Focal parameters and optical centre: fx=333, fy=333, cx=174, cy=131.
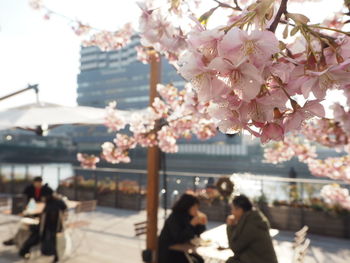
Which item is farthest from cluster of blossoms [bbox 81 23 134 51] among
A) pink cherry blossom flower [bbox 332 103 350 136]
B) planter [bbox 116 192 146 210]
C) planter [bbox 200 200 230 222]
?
planter [bbox 116 192 146 210]

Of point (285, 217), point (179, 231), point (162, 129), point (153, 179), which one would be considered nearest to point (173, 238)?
point (179, 231)

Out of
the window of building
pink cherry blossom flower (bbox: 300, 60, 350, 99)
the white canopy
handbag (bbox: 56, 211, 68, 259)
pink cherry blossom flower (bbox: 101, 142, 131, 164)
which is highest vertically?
the window of building

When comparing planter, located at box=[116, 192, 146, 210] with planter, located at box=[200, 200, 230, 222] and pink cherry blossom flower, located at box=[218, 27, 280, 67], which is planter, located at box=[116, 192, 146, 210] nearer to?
planter, located at box=[200, 200, 230, 222]

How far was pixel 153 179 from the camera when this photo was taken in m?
4.70

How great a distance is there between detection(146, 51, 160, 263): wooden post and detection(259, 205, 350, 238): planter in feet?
13.1

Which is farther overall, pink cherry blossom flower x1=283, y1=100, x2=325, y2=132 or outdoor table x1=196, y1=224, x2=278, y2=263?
outdoor table x1=196, y1=224, x2=278, y2=263

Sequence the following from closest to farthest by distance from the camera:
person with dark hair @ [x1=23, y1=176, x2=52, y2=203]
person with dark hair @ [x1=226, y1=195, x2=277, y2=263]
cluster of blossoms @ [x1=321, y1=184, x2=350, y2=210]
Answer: person with dark hair @ [x1=226, y1=195, x2=277, y2=263], cluster of blossoms @ [x1=321, y1=184, x2=350, y2=210], person with dark hair @ [x1=23, y1=176, x2=52, y2=203]

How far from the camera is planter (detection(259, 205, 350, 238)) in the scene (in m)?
7.02

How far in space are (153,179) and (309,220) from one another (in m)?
4.47

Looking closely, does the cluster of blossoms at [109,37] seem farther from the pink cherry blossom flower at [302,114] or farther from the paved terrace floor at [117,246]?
the pink cherry blossom flower at [302,114]

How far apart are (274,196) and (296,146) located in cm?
211

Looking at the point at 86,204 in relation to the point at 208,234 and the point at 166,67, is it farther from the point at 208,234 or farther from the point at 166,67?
the point at 166,67

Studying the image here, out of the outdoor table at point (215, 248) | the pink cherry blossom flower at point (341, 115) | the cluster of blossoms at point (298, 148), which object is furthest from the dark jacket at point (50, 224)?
the pink cherry blossom flower at point (341, 115)

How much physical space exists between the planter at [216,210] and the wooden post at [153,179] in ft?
12.9
